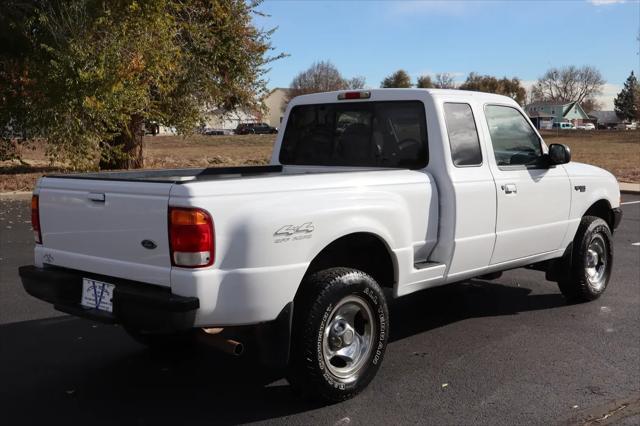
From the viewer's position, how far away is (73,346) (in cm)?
530

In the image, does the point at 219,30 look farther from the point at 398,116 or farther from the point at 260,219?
the point at 260,219

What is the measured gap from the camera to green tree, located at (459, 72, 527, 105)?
336ft

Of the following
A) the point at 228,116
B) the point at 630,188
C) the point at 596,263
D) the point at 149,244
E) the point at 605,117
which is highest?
the point at 605,117

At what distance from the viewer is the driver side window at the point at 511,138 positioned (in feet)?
18.3

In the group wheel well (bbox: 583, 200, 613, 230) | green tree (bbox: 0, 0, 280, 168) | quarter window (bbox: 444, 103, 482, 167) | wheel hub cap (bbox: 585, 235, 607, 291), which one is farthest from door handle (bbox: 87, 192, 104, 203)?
green tree (bbox: 0, 0, 280, 168)

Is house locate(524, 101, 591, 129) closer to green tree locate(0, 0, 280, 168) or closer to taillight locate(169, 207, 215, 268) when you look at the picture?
green tree locate(0, 0, 280, 168)

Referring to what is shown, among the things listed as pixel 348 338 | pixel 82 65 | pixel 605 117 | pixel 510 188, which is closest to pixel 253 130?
pixel 82 65

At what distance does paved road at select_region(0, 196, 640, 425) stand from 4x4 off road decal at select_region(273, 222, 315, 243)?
107cm

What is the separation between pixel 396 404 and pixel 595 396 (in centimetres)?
128

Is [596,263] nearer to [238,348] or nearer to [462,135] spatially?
[462,135]

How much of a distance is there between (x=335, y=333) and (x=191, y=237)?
1211 mm

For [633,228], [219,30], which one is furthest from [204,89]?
[633,228]

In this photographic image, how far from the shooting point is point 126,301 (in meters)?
3.71

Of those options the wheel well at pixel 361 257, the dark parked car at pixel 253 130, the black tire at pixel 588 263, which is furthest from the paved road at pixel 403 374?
the dark parked car at pixel 253 130
